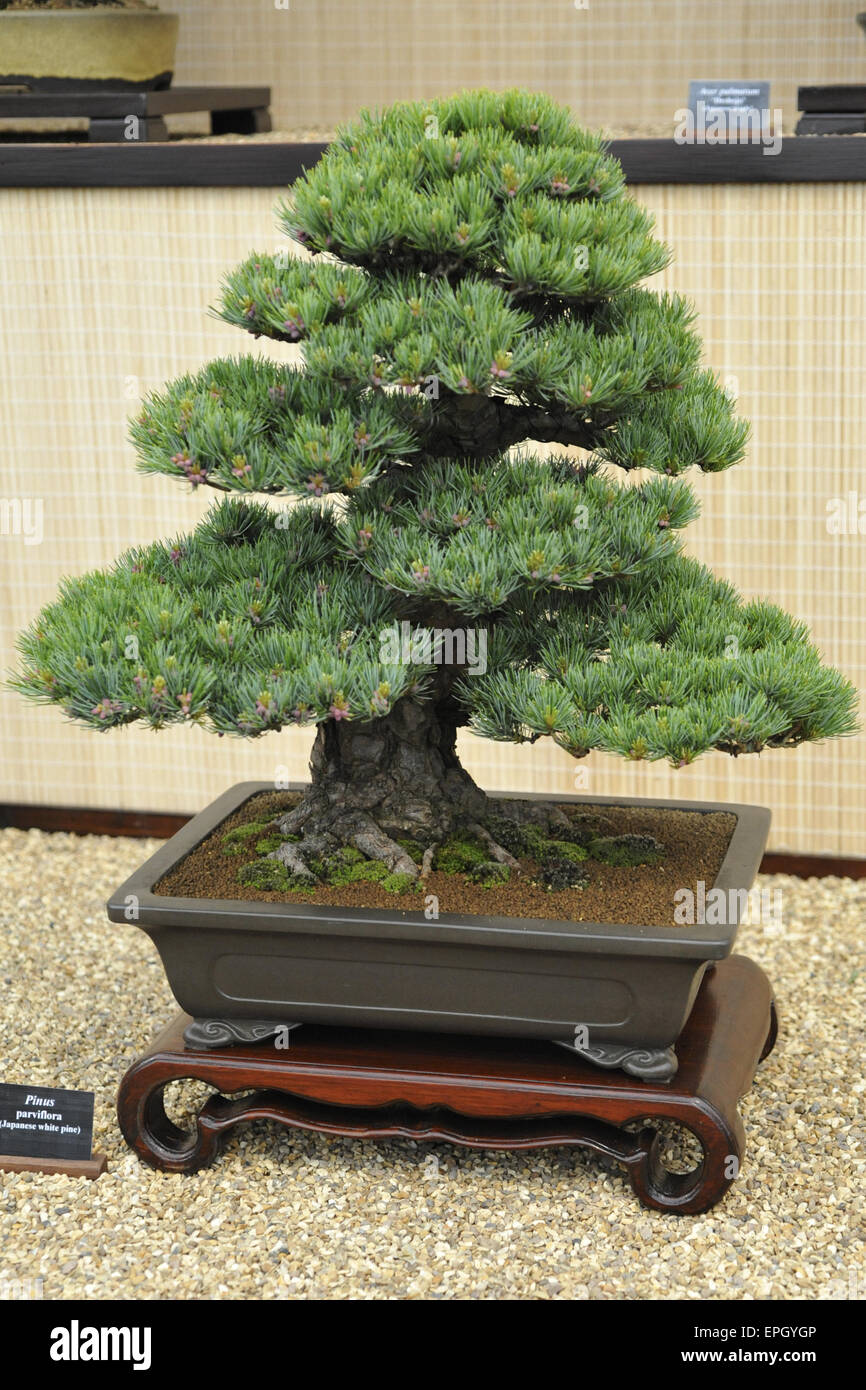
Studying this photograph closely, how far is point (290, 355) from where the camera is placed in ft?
9.70

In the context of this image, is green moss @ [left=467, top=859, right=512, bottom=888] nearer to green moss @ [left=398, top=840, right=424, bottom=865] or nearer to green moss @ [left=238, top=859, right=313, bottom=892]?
green moss @ [left=398, top=840, right=424, bottom=865]

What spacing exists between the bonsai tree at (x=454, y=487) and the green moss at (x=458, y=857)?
91mm

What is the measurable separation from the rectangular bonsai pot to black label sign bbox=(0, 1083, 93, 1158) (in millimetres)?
212

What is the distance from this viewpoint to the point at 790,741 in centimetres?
179

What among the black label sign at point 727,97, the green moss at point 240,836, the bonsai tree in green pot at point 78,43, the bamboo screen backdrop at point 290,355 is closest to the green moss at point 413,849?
the green moss at point 240,836

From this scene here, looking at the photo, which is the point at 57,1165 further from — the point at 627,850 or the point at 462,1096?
the point at 627,850

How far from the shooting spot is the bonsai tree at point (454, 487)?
1.68 m

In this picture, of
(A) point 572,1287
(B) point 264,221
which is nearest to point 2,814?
(B) point 264,221

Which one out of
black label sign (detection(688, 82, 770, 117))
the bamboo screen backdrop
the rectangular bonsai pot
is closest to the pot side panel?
the rectangular bonsai pot

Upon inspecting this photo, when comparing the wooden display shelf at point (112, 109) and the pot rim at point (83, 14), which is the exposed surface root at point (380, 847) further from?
the pot rim at point (83, 14)

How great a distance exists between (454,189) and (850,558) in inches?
54.4

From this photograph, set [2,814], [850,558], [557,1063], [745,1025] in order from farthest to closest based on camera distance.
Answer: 1. [2,814]
2. [850,558]
3. [745,1025]
4. [557,1063]

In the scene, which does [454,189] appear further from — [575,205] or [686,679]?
[686,679]

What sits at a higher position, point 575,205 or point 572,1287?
point 575,205
